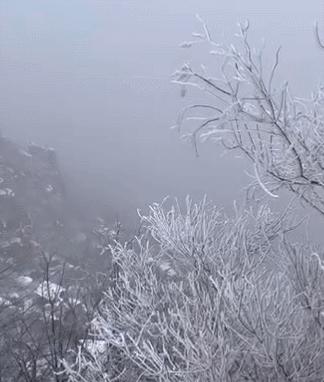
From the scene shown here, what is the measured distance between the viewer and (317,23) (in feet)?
14.7

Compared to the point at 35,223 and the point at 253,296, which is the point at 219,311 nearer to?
the point at 253,296

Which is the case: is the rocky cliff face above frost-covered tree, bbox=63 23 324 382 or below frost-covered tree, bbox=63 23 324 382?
below

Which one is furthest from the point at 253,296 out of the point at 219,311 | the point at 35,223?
the point at 35,223

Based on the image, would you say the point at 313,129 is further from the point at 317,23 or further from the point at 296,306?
the point at 296,306

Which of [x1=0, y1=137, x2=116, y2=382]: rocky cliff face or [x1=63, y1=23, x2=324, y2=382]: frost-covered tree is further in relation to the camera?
[x1=0, y1=137, x2=116, y2=382]: rocky cliff face

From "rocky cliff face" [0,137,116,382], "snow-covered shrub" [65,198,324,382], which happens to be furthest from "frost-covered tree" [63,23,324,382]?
"rocky cliff face" [0,137,116,382]

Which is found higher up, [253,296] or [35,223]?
[253,296]

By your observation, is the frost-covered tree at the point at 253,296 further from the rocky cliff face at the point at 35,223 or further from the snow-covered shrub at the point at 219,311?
the rocky cliff face at the point at 35,223

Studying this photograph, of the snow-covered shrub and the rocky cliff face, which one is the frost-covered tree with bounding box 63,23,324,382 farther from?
the rocky cliff face

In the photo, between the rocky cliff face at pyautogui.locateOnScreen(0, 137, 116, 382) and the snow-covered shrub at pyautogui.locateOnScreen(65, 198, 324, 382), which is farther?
the rocky cliff face at pyautogui.locateOnScreen(0, 137, 116, 382)

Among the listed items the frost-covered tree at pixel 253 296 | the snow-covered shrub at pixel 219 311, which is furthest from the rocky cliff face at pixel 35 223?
the frost-covered tree at pixel 253 296

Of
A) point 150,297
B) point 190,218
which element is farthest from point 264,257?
point 150,297

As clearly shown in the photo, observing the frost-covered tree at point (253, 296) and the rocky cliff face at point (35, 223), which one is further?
the rocky cliff face at point (35, 223)

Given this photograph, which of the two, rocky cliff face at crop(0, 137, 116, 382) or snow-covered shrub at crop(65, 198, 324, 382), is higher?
snow-covered shrub at crop(65, 198, 324, 382)
